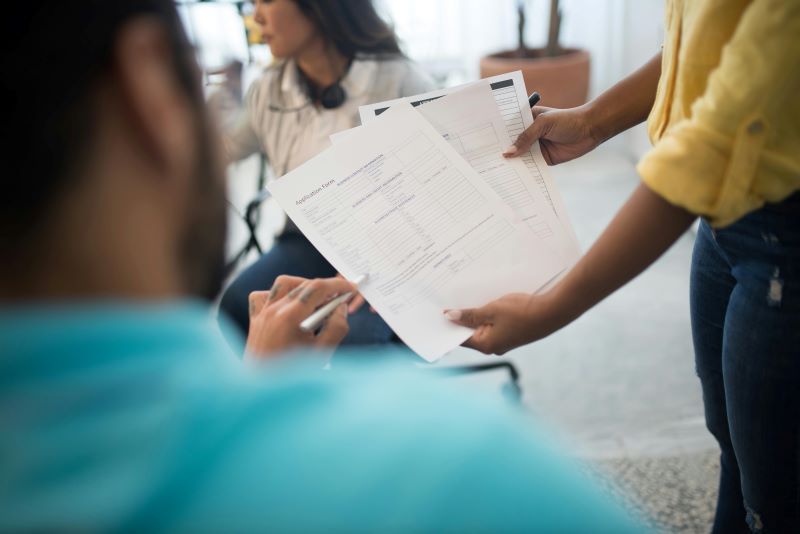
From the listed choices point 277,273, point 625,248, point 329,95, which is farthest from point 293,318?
Result: point 329,95

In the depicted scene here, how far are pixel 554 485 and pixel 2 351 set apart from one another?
0.27 metres

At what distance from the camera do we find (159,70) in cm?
37

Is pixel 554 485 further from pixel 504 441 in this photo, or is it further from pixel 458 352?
pixel 458 352

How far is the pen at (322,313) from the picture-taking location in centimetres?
78

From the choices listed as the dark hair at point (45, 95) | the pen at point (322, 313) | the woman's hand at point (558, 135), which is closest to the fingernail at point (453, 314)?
the pen at point (322, 313)

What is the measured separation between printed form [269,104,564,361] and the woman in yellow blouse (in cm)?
5

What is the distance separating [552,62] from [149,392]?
2.93 m

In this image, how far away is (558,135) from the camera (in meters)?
0.98

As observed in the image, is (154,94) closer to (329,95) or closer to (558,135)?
(558,135)

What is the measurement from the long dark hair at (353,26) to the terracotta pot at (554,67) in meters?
1.07

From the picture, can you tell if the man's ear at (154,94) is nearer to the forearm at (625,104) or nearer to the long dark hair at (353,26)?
the forearm at (625,104)

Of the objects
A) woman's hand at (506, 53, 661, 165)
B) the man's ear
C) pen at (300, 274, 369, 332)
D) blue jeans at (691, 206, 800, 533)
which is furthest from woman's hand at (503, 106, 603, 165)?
the man's ear

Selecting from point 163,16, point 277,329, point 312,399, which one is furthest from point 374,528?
point 277,329

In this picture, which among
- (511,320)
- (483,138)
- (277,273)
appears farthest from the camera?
(277,273)
